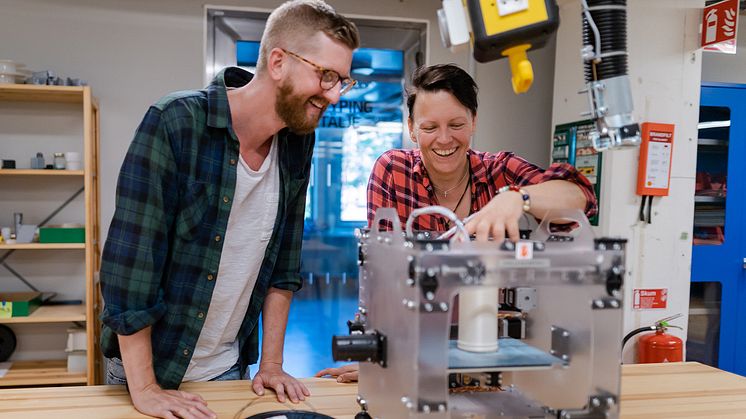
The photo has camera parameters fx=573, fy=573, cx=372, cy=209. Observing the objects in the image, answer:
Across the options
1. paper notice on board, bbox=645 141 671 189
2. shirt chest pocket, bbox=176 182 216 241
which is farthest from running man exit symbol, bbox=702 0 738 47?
shirt chest pocket, bbox=176 182 216 241

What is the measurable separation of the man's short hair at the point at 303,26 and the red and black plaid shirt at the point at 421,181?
15.2 inches

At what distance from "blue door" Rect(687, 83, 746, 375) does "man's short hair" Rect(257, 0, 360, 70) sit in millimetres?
2664

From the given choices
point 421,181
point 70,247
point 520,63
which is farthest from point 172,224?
point 70,247

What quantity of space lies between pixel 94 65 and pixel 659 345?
327 centimetres

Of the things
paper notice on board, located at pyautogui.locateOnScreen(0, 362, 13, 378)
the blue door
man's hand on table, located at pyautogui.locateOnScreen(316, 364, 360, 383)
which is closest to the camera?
man's hand on table, located at pyautogui.locateOnScreen(316, 364, 360, 383)

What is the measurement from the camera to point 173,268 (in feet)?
4.12

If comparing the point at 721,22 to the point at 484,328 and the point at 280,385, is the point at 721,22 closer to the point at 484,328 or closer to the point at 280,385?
the point at 484,328

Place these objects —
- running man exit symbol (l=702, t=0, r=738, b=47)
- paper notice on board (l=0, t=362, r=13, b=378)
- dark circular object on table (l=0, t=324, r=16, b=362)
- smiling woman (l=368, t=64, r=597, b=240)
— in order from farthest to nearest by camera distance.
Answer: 1. dark circular object on table (l=0, t=324, r=16, b=362)
2. paper notice on board (l=0, t=362, r=13, b=378)
3. running man exit symbol (l=702, t=0, r=738, b=47)
4. smiling woman (l=368, t=64, r=597, b=240)

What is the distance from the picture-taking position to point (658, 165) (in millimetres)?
2752

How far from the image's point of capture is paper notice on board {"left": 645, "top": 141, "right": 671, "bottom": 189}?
2.74 metres

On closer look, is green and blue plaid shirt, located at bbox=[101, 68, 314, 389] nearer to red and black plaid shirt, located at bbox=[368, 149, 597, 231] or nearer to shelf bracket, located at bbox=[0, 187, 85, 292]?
red and black plaid shirt, located at bbox=[368, 149, 597, 231]

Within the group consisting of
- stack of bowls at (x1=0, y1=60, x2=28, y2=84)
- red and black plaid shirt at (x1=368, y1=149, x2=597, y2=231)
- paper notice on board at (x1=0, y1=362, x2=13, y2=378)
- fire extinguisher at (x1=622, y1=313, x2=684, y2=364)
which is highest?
stack of bowls at (x1=0, y1=60, x2=28, y2=84)

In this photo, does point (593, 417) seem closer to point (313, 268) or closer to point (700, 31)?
point (700, 31)

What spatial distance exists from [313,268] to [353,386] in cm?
233
